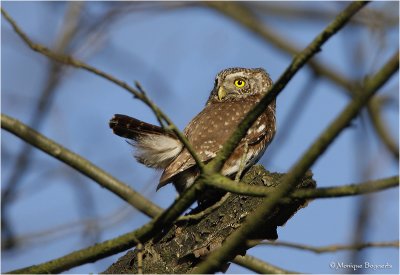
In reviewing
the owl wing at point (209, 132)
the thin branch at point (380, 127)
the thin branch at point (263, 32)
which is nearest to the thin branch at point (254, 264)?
the owl wing at point (209, 132)

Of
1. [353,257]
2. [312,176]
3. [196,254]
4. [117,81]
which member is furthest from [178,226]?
[353,257]

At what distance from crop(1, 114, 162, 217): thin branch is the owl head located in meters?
2.26

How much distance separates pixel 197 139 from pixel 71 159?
1.59 m

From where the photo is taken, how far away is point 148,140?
5.64 m

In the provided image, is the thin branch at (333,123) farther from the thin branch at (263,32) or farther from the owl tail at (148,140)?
the owl tail at (148,140)

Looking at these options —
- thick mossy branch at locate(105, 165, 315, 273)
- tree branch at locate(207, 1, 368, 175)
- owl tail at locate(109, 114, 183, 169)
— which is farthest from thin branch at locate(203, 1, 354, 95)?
owl tail at locate(109, 114, 183, 169)

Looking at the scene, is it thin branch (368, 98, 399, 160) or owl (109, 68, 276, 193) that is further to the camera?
owl (109, 68, 276, 193)

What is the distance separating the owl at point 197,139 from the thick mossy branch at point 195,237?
703 mm

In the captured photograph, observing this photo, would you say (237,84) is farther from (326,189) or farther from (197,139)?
(326,189)

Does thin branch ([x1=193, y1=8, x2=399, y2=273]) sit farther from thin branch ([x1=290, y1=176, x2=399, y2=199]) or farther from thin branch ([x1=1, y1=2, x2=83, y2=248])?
thin branch ([x1=1, y1=2, x2=83, y2=248])

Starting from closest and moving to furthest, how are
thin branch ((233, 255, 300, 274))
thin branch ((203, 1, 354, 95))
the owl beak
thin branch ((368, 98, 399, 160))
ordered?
thin branch ((368, 98, 399, 160))
thin branch ((203, 1, 354, 95))
thin branch ((233, 255, 300, 274))
the owl beak

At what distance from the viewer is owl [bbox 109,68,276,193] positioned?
5.46 m

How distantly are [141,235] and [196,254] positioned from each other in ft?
4.20

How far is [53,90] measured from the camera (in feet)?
13.8
